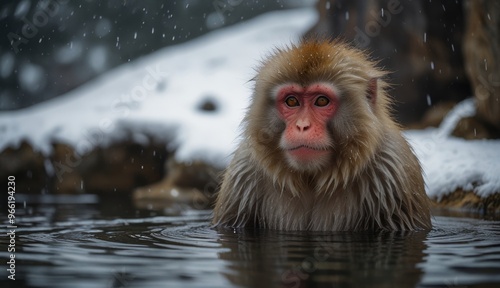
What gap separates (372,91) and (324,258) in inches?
59.3

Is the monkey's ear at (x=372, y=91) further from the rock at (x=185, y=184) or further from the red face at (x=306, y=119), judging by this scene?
the rock at (x=185, y=184)

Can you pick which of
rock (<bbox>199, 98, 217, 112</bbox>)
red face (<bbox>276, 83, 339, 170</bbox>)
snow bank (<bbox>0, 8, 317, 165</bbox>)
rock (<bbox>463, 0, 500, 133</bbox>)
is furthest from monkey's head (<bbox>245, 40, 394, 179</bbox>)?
rock (<bbox>199, 98, 217, 112</bbox>)

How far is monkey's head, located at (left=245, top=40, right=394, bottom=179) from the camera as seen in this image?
3619mm

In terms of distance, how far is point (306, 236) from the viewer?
3625mm

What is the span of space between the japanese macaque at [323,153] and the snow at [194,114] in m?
2.20

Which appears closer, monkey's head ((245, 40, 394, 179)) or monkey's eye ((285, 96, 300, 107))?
monkey's head ((245, 40, 394, 179))

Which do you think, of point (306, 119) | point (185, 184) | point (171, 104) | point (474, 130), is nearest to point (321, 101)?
point (306, 119)

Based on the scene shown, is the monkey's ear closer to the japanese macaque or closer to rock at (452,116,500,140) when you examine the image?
the japanese macaque

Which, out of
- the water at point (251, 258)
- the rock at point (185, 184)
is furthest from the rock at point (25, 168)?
the water at point (251, 258)

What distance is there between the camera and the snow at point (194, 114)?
6.78 meters

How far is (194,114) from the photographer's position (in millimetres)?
12023

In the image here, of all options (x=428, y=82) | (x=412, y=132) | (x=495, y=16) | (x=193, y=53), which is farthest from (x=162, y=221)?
(x=193, y=53)

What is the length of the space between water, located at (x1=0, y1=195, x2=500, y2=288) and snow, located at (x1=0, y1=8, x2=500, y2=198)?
→ 2.67 metres

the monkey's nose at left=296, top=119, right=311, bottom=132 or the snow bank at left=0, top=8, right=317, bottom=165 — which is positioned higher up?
the snow bank at left=0, top=8, right=317, bottom=165
